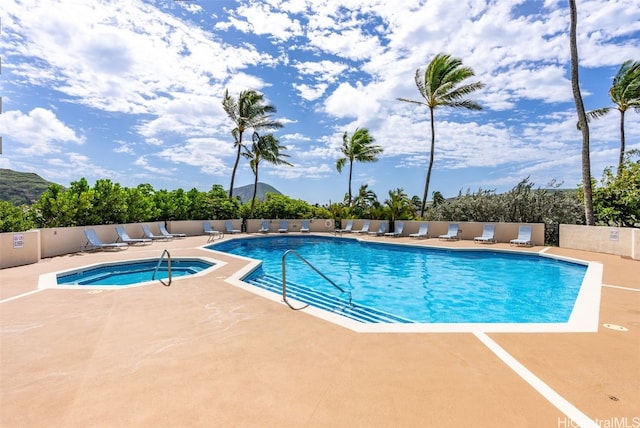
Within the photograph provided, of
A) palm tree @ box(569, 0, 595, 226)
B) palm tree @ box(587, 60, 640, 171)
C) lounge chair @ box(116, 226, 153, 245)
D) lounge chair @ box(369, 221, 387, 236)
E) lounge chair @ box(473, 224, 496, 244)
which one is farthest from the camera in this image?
lounge chair @ box(369, 221, 387, 236)

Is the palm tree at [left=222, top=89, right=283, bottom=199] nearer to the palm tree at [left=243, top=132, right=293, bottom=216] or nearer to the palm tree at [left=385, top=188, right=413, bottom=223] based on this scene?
the palm tree at [left=243, top=132, right=293, bottom=216]

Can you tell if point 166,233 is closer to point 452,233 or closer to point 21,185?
point 452,233

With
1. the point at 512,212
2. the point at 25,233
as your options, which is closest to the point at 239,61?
the point at 25,233

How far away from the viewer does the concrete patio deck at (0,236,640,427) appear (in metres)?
2.51

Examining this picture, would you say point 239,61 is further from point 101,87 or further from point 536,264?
point 536,264

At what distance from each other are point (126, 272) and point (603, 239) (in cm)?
1721

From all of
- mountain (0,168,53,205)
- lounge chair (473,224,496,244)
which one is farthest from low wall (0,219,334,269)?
mountain (0,168,53,205)

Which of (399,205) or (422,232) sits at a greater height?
(399,205)

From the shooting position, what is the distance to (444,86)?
62.3ft

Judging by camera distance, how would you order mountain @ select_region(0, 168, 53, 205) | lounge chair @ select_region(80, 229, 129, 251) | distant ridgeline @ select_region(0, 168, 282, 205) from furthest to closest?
mountain @ select_region(0, 168, 53, 205) → distant ridgeline @ select_region(0, 168, 282, 205) → lounge chair @ select_region(80, 229, 129, 251)

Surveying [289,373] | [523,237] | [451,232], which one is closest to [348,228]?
[451,232]

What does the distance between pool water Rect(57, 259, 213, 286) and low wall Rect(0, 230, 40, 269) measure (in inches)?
79.0

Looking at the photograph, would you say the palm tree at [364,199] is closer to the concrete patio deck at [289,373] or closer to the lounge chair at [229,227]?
the lounge chair at [229,227]

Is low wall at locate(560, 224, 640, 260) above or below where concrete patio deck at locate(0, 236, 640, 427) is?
above
